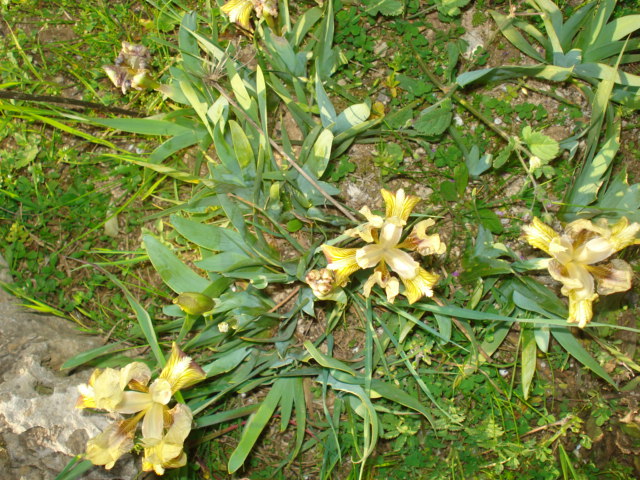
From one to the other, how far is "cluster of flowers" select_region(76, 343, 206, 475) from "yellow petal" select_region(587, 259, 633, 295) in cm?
130

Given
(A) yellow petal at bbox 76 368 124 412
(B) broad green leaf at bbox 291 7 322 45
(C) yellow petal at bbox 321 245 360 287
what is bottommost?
(A) yellow petal at bbox 76 368 124 412

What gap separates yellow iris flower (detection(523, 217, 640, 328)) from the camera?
1.53 meters

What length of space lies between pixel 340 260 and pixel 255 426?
2.62 ft

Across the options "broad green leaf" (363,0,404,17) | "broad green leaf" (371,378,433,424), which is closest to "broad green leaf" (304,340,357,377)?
"broad green leaf" (371,378,433,424)

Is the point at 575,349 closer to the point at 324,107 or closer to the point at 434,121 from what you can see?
the point at 434,121

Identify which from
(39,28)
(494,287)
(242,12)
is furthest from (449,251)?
(39,28)

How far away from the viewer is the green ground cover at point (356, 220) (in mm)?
1973

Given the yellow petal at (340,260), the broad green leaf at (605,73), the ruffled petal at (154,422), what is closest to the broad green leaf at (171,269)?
the ruffled petal at (154,422)

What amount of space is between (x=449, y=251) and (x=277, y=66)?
3.45 ft

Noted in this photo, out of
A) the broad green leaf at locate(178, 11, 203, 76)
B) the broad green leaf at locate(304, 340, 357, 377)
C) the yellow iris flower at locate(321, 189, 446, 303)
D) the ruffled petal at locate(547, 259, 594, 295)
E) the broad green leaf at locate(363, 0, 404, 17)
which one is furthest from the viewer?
the broad green leaf at locate(363, 0, 404, 17)

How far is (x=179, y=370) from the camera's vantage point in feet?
5.45

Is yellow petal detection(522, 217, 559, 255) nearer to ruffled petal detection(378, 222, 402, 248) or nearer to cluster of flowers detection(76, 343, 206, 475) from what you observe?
ruffled petal detection(378, 222, 402, 248)

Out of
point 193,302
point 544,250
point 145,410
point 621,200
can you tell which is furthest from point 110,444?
point 621,200

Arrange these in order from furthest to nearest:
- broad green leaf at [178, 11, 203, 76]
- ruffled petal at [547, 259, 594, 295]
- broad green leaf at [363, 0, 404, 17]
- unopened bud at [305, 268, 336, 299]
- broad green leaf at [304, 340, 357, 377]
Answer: broad green leaf at [363, 0, 404, 17] < broad green leaf at [178, 11, 203, 76] < broad green leaf at [304, 340, 357, 377] < unopened bud at [305, 268, 336, 299] < ruffled petal at [547, 259, 594, 295]
